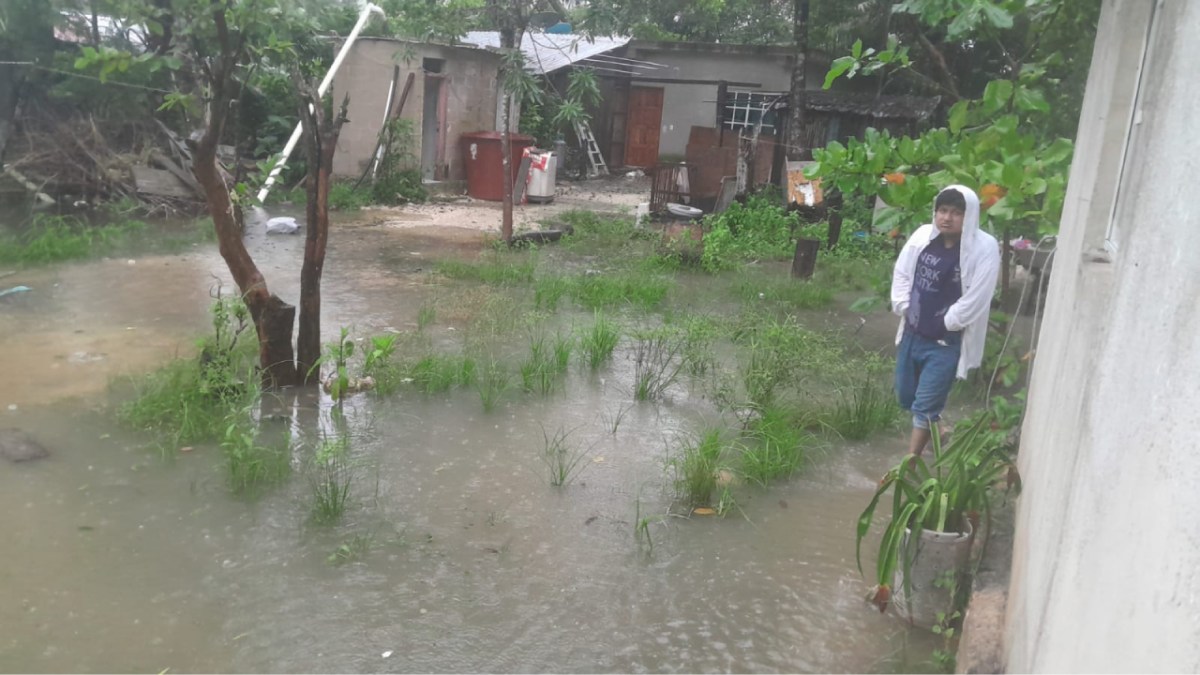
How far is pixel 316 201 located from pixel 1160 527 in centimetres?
537

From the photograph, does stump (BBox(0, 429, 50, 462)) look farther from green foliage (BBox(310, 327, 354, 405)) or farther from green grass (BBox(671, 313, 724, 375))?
green grass (BBox(671, 313, 724, 375))

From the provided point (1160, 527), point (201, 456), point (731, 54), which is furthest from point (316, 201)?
point (731, 54)

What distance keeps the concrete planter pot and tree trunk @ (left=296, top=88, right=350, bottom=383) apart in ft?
13.0

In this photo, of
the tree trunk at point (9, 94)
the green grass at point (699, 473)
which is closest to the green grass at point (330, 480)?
the green grass at point (699, 473)

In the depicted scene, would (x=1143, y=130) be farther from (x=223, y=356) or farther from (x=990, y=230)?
(x=223, y=356)

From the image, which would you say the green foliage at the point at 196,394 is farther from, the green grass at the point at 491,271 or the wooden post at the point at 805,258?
the wooden post at the point at 805,258

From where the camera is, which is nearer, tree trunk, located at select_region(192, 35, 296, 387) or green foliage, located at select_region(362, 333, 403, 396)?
tree trunk, located at select_region(192, 35, 296, 387)

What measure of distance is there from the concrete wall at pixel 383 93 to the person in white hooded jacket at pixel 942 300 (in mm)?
11328

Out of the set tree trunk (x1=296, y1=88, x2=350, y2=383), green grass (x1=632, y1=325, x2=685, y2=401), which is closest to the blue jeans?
green grass (x1=632, y1=325, x2=685, y2=401)

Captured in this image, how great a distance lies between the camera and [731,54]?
19969 millimetres

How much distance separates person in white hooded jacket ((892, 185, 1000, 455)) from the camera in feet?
15.1

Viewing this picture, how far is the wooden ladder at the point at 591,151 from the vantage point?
2059 centimetres

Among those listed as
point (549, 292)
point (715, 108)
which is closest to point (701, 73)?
point (715, 108)

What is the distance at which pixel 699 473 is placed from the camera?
4902 mm
